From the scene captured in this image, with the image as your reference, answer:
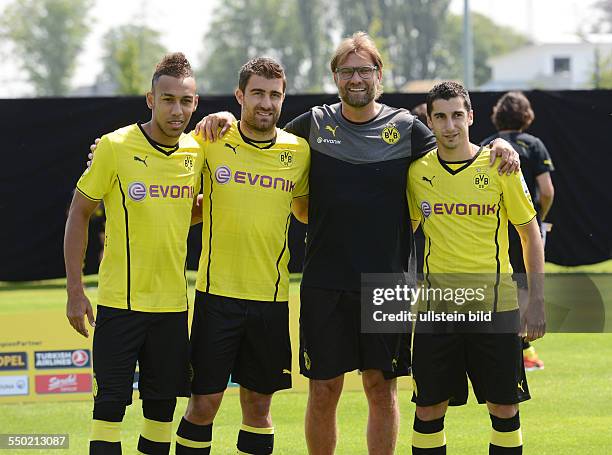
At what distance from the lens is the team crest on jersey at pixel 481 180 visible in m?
5.48

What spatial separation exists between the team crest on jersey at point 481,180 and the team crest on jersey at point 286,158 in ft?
3.15

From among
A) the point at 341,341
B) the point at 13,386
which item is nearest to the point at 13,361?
the point at 13,386

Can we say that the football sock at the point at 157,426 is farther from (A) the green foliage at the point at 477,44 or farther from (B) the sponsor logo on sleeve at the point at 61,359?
(A) the green foliage at the point at 477,44

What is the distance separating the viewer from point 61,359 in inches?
317

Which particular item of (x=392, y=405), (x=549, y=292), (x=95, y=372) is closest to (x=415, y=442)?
(x=392, y=405)

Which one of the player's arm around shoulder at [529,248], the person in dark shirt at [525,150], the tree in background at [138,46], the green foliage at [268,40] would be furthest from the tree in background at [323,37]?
the player's arm around shoulder at [529,248]

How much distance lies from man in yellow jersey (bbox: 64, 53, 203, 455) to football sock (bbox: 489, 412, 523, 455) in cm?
161

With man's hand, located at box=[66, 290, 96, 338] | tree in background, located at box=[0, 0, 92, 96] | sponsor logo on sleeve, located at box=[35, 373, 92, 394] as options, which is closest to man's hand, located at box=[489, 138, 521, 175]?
man's hand, located at box=[66, 290, 96, 338]

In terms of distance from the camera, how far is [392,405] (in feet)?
18.5

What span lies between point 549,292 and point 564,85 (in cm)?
6720

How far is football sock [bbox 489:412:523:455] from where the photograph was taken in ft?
18.0

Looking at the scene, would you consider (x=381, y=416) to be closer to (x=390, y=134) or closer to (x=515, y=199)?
(x=515, y=199)

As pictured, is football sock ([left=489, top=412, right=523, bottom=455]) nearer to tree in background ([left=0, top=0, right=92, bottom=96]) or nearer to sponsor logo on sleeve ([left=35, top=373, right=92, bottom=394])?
sponsor logo on sleeve ([left=35, top=373, right=92, bottom=394])

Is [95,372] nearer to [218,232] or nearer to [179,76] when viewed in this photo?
[218,232]
